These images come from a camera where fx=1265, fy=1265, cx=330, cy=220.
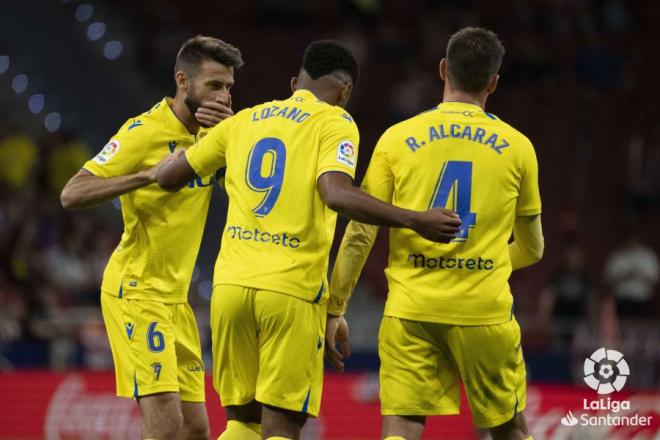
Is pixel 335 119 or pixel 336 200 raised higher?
pixel 335 119

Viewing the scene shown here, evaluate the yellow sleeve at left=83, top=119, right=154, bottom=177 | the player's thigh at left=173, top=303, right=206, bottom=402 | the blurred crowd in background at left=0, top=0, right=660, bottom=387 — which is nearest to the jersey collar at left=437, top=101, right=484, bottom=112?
the yellow sleeve at left=83, top=119, right=154, bottom=177

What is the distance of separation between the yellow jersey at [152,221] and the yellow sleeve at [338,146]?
3.75 feet

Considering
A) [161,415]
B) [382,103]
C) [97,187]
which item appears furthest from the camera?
[382,103]

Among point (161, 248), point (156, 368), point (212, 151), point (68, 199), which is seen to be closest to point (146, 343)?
point (156, 368)

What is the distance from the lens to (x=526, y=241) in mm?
6230

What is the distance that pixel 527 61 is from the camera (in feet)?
60.8

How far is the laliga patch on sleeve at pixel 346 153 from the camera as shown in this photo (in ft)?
19.0

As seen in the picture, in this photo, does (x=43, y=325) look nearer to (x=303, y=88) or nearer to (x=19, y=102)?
(x=19, y=102)

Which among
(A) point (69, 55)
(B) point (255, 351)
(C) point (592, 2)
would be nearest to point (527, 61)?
(C) point (592, 2)

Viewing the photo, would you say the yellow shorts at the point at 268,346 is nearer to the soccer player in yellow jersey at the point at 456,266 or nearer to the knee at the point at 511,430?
the soccer player in yellow jersey at the point at 456,266

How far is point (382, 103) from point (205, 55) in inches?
454

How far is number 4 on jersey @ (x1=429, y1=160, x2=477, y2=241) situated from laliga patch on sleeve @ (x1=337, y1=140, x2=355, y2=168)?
1.34ft

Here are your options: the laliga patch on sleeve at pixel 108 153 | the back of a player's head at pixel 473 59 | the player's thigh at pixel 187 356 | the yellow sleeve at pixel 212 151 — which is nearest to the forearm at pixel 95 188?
the laliga patch on sleeve at pixel 108 153

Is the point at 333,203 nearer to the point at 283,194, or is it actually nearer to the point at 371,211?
the point at 371,211
